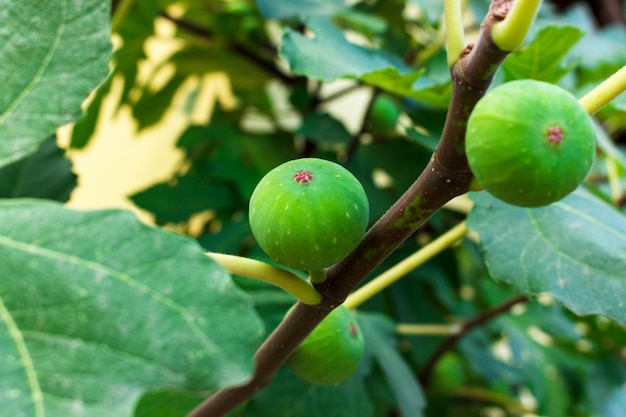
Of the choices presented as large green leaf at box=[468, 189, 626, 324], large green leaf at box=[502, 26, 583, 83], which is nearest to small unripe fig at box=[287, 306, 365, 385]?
large green leaf at box=[468, 189, 626, 324]

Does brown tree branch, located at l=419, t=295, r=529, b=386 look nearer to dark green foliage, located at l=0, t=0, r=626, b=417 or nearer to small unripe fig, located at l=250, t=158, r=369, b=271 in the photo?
dark green foliage, located at l=0, t=0, r=626, b=417

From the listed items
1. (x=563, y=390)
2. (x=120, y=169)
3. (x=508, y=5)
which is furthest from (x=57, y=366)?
(x=120, y=169)

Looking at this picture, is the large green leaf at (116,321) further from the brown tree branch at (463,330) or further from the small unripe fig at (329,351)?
the brown tree branch at (463,330)

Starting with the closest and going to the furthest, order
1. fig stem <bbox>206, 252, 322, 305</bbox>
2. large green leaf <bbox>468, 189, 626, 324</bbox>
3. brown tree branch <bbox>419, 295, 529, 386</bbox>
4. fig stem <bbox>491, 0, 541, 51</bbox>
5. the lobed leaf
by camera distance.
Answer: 1. fig stem <bbox>491, 0, 541, 51</bbox>
2. fig stem <bbox>206, 252, 322, 305</bbox>
3. large green leaf <bbox>468, 189, 626, 324</bbox>
4. the lobed leaf
5. brown tree branch <bbox>419, 295, 529, 386</bbox>

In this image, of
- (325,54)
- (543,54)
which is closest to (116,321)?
(325,54)

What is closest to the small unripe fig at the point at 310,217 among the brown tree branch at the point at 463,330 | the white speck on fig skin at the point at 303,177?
the white speck on fig skin at the point at 303,177

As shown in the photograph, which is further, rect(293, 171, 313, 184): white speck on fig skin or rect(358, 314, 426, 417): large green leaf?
rect(358, 314, 426, 417): large green leaf

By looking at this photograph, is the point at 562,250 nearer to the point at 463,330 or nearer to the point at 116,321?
the point at 116,321
